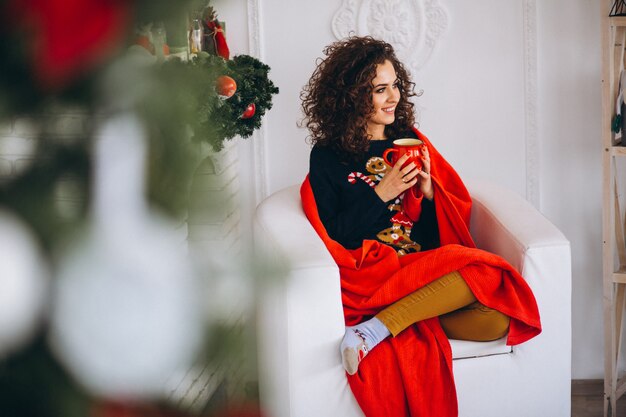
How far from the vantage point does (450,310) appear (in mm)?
2232

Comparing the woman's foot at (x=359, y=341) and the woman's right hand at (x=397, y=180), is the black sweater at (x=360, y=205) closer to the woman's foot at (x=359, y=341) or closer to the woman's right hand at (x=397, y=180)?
the woman's right hand at (x=397, y=180)

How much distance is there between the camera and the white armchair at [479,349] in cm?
211

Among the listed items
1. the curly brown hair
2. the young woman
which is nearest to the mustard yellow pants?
the young woman

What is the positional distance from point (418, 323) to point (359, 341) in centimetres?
23

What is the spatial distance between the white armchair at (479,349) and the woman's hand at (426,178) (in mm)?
205

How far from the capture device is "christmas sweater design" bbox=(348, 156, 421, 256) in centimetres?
250

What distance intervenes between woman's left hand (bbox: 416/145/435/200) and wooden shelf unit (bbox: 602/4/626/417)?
537mm

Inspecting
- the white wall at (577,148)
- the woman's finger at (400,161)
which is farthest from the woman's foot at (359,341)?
the white wall at (577,148)

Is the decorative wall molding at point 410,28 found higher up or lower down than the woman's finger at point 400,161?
higher up

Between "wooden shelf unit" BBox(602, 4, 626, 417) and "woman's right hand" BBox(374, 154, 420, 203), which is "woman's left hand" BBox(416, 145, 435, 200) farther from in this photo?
"wooden shelf unit" BBox(602, 4, 626, 417)

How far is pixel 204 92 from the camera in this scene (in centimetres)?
31

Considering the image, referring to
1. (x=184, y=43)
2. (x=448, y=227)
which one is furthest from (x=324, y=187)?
(x=184, y=43)

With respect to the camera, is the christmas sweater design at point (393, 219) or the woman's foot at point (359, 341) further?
the christmas sweater design at point (393, 219)

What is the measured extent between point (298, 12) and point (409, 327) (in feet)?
4.05
